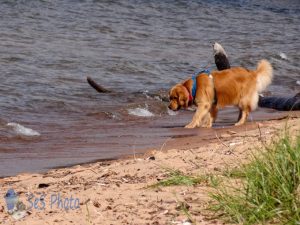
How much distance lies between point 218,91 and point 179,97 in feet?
1.64

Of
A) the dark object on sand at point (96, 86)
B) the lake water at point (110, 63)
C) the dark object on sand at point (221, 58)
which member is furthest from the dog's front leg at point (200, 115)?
the dark object on sand at point (96, 86)

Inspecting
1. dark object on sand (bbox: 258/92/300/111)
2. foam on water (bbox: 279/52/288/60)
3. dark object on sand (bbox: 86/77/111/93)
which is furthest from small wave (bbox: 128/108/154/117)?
foam on water (bbox: 279/52/288/60)

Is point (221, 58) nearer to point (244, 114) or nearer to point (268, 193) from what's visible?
point (244, 114)

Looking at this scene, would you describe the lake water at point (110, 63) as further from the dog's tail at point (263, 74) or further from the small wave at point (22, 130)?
the dog's tail at point (263, 74)

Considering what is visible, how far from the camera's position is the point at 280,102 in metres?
10.9

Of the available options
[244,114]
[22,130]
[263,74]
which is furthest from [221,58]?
[22,130]

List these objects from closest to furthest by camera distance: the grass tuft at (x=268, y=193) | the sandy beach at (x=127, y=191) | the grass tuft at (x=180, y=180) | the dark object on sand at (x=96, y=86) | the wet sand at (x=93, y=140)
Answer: the grass tuft at (x=268, y=193), the sandy beach at (x=127, y=191), the grass tuft at (x=180, y=180), the wet sand at (x=93, y=140), the dark object on sand at (x=96, y=86)

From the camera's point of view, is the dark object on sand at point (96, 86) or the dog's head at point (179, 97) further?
the dark object on sand at point (96, 86)

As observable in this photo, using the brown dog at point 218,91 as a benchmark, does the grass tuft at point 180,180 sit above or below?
above

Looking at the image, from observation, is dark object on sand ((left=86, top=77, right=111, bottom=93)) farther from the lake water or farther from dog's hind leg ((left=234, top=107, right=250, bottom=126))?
dog's hind leg ((left=234, top=107, right=250, bottom=126))

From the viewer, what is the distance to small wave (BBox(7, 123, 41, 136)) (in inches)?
333

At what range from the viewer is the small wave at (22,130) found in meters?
8.47

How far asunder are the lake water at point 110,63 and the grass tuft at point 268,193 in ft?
9.85

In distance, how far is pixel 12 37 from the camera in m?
15.8
